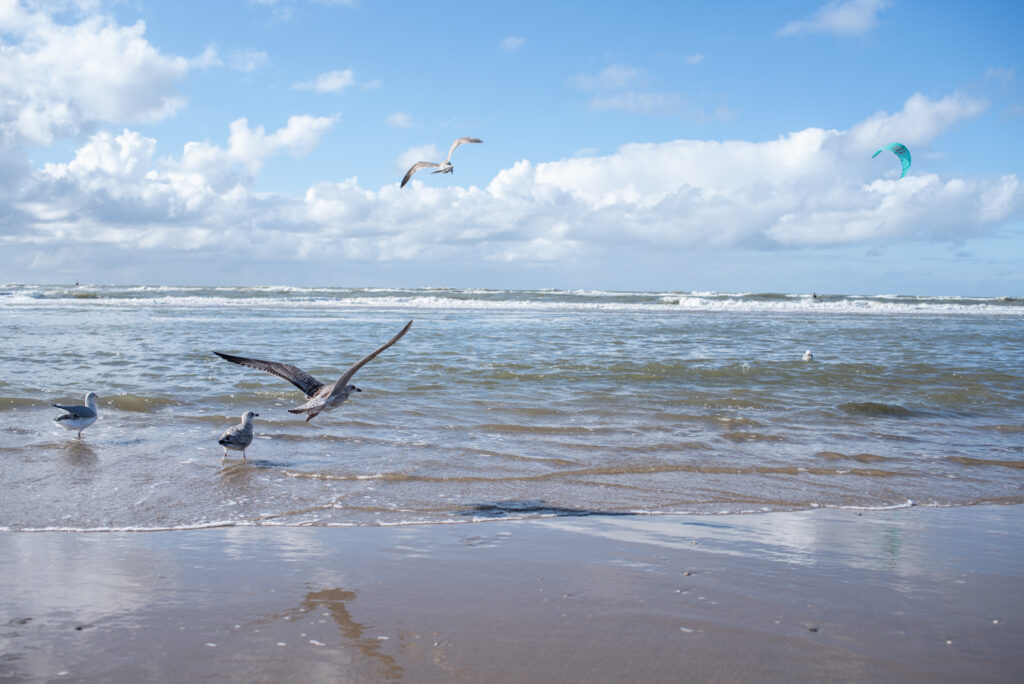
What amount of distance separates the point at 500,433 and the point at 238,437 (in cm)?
282

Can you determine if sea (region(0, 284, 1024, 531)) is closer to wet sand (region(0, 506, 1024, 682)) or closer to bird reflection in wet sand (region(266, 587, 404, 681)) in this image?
wet sand (region(0, 506, 1024, 682))

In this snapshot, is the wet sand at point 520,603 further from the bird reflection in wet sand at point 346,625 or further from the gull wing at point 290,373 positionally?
the gull wing at point 290,373

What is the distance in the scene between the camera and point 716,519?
17.6 feet

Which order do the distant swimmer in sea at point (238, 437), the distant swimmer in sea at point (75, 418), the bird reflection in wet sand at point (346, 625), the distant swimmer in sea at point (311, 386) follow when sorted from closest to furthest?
the bird reflection in wet sand at point (346, 625) < the distant swimmer in sea at point (311, 386) < the distant swimmer in sea at point (238, 437) < the distant swimmer in sea at point (75, 418)

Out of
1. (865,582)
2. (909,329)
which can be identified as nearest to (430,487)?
(865,582)

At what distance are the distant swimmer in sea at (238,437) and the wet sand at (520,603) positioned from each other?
1.92 metres

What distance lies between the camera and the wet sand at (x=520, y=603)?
3.11 metres

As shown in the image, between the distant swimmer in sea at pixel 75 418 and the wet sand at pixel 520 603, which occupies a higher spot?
the distant swimmer in sea at pixel 75 418

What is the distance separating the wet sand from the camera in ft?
10.2

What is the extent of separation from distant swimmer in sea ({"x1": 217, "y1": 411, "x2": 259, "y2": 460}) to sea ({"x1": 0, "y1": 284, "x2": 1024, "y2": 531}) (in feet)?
0.43

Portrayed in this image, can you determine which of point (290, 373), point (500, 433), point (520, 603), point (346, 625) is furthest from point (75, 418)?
point (520, 603)

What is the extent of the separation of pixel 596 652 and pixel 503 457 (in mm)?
3848

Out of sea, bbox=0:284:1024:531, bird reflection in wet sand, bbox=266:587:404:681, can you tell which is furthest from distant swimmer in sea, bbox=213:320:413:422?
bird reflection in wet sand, bbox=266:587:404:681

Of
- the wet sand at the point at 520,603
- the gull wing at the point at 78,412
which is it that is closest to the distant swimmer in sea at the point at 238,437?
the gull wing at the point at 78,412
